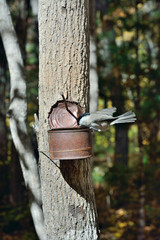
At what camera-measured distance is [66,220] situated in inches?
85.6

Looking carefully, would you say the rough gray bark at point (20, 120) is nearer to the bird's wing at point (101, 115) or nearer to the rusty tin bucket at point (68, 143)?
the rusty tin bucket at point (68, 143)

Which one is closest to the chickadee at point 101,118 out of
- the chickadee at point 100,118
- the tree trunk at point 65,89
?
the chickadee at point 100,118

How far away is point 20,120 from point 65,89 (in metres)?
0.80

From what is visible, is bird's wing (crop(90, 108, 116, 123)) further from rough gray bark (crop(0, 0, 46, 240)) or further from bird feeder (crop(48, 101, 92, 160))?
rough gray bark (crop(0, 0, 46, 240))

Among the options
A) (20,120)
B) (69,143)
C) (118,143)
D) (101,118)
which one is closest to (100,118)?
(101,118)

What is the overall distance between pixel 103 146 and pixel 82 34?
5.24m

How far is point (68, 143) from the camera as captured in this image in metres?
1.94

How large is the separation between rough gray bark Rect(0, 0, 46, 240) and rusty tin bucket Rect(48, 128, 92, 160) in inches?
33.4

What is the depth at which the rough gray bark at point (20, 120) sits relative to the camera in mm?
2748

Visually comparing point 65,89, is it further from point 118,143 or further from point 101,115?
point 118,143

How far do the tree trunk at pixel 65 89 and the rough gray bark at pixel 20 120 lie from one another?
1.70ft

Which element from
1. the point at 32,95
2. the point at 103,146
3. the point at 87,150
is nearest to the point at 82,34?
the point at 87,150

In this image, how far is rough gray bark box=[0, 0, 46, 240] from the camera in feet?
9.02

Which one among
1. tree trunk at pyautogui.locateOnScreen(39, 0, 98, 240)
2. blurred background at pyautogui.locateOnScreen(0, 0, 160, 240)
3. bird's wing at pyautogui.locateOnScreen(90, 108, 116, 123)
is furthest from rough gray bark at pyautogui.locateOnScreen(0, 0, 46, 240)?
blurred background at pyautogui.locateOnScreen(0, 0, 160, 240)
